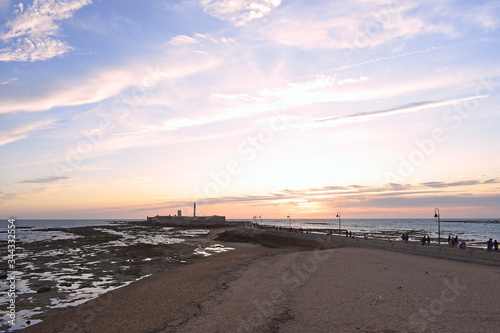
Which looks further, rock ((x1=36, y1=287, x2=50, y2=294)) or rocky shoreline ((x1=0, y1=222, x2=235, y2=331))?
rock ((x1=36, y1=287, x2=50, y2=294))

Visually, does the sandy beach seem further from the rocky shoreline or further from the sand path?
the rocky shoreline

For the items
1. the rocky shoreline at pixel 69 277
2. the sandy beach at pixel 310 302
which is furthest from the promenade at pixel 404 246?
the rocky shoreline at pixel 69 277

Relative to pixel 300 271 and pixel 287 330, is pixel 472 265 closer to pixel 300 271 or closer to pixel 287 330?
pixel 300 271

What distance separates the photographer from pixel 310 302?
16516 millimetres

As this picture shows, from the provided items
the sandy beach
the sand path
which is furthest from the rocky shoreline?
the sand path

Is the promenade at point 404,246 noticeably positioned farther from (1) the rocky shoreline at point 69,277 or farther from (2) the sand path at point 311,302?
(1) the rocky shoreline at point 69,277

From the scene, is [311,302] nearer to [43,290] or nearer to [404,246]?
[43,290]

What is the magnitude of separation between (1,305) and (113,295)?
6127mm

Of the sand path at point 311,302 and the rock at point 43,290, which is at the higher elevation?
the sand path at point 311,302

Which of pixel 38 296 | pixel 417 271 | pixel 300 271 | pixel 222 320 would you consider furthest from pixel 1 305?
pixel 417 271

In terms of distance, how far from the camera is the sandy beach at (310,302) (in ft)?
44.6

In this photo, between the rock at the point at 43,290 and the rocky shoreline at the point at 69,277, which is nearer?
the rocky shoreline at the point at 69,277

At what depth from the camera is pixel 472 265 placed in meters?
24.5

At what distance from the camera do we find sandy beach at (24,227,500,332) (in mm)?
13586
